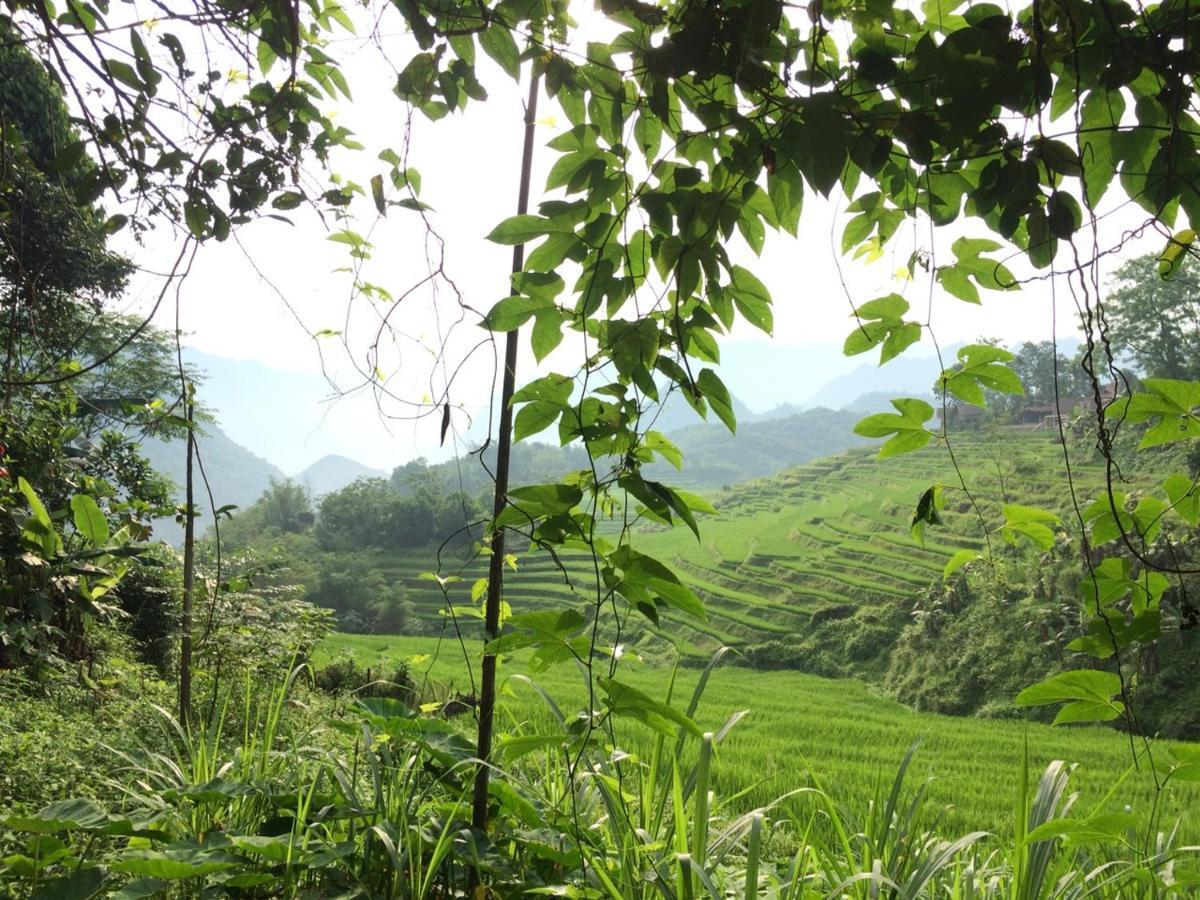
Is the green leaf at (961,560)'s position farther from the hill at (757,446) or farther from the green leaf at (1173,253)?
the hill at (757,446)

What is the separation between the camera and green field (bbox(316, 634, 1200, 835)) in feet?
15.5

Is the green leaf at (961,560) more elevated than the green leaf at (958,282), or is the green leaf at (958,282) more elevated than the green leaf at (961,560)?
the green leaf at (958,282)

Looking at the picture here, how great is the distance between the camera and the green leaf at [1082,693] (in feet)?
2.58

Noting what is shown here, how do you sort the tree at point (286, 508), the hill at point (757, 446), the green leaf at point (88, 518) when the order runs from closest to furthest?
1. the green leaf at point (88, 518)
2. the tree at point (286, 508)
3. the hill at point (757, 446)

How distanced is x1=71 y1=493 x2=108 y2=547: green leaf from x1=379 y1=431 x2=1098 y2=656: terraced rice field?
9494 millimetres

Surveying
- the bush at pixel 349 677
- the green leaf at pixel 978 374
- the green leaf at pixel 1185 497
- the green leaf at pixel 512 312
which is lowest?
the bush at pixel 349 677

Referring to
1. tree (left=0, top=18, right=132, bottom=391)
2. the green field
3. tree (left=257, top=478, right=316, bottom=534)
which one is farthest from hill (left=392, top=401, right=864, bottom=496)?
tree (left=0, top=18, right=132, bottom=391)

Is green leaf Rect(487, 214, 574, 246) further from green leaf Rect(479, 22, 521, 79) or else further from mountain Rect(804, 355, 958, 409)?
mountain Rect(804, 355, 958, 409)

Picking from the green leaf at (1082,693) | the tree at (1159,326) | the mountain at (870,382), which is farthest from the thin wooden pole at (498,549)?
the mountain at (870,382)

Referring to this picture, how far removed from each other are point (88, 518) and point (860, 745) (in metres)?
7.02

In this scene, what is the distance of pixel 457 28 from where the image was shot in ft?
2.80

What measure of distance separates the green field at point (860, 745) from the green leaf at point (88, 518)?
2020 mm

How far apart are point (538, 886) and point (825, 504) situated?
21264 millimetres

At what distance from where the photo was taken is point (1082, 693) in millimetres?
791
